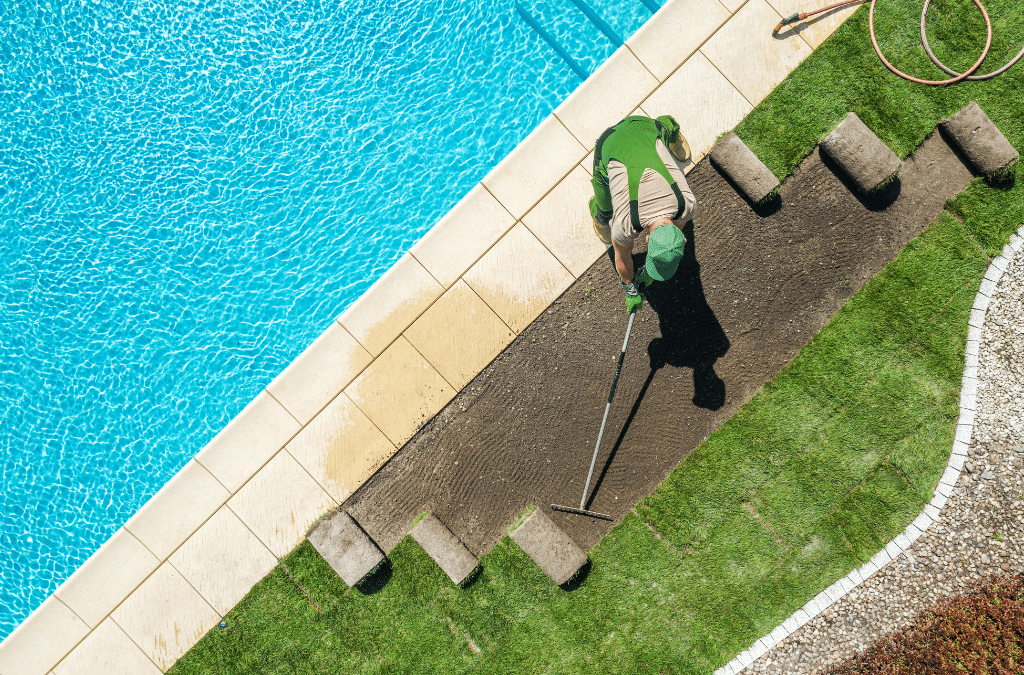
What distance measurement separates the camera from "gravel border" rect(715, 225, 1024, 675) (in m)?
7.84

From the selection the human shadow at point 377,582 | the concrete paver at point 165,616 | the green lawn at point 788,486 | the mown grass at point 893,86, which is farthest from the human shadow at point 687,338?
the concrete paver at point 165,616

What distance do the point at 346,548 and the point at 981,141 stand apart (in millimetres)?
10242

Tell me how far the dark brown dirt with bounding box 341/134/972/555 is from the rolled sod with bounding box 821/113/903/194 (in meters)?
0.28

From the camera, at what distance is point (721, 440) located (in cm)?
822

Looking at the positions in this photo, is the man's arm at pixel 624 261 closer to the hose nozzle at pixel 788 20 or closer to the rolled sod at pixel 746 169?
the rolled sod at pixel 746 169

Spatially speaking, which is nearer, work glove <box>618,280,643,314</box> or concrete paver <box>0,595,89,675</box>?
work glove <box>618,280,643,314</box>

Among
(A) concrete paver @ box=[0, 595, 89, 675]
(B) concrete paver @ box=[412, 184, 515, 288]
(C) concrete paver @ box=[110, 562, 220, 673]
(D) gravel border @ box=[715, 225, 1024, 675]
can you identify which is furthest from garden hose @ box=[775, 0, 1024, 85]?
(A) concrete paver @ box=[0, 595, 89, 675]

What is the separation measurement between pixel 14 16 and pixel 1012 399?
15882 mm

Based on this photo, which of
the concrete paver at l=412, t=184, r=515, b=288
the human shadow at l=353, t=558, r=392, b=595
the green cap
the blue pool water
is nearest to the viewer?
the green cap

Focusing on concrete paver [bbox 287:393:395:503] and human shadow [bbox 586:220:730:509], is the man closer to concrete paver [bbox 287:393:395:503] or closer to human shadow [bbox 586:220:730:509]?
human shadow [bbox 586:220:730:509]

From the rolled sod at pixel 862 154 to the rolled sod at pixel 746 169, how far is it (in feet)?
3.02

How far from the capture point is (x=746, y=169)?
800cm

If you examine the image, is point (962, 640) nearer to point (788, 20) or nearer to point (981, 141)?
point (981, 141)

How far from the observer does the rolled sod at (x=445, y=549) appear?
816cm
